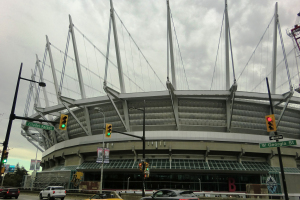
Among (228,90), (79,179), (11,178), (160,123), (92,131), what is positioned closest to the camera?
(228,90)

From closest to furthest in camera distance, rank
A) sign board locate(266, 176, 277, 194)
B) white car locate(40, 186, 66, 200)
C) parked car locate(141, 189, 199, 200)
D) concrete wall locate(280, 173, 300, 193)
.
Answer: parked car locate(141, 189, 199, 200) < white car locate(40, 186, 66, 200) < sign board locate(266, 176, 277, 194) < concrete wall locate(280, 173, 300, 193)

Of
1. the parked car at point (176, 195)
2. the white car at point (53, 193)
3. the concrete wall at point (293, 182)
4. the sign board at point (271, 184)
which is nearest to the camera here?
the parked car at point (176, 195)

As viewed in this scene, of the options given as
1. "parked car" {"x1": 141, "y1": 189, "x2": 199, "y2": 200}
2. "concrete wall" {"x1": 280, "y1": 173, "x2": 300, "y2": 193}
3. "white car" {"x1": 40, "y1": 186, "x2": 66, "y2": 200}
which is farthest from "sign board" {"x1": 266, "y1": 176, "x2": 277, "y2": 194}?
"white car" {"x1": 40, "y1": 186, "x2": 66, "y2": 200}

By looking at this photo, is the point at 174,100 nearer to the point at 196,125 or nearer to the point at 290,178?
the point at 196,125

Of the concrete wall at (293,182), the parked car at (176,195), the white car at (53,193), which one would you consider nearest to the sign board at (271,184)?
the concrete wall at (293,182)

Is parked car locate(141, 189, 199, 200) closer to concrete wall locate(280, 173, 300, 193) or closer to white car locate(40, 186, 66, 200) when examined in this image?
white car locate(40, 186, 66, 200)

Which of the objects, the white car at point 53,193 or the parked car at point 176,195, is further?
the white car at point 53,193

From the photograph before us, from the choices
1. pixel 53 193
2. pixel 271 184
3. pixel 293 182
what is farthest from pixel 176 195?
pixel 293 182

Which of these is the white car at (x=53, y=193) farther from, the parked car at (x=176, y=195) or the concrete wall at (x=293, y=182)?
the concrete wall at (x=293, y=182)

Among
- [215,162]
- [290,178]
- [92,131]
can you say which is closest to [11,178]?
[92,131]

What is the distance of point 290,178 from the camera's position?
38156mm

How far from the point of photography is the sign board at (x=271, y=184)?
36.1 m

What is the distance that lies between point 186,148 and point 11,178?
342ft

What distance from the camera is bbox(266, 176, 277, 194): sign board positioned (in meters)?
36.1
